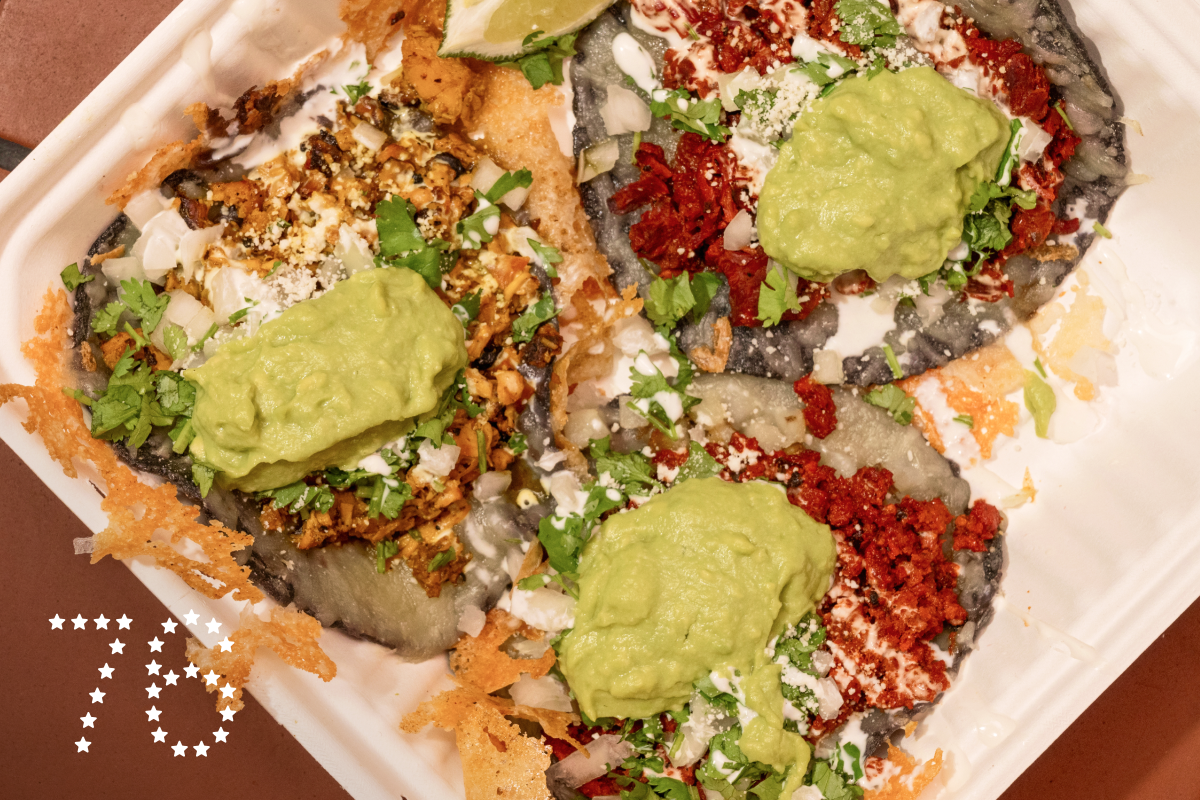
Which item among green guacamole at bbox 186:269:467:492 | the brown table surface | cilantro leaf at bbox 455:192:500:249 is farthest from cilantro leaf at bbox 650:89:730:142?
the brown table surface

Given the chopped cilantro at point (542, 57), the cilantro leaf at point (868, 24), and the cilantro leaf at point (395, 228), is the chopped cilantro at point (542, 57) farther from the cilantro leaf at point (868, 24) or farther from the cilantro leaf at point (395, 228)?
the cilantro leaf at point (868, 24)

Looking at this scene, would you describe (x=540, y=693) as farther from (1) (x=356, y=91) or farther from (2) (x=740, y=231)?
(1) (x=356, y=91)

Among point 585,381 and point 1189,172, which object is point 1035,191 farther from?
point 585,381

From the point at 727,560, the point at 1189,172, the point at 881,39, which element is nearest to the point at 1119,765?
the point at 727,560

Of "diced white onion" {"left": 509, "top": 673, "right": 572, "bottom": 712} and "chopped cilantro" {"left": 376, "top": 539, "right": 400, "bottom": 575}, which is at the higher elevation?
"chopped cilantro" {"left": 376, "top": 539, "right": 400, "bottom": 575}

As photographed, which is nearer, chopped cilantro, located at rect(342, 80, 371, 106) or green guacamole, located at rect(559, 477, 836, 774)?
green guacamole, located at rect(559, 477, 836, 774)

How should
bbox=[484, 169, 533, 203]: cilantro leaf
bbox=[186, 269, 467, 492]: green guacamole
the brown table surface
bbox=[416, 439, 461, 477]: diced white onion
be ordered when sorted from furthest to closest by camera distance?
the brown table surface
bbox=[484, 169, 533, 203]: cilantro leaf
bbox=[416, 439, 461, 477]: diced white onion
bbox=[186, 269, 467, 492]: green guacamole

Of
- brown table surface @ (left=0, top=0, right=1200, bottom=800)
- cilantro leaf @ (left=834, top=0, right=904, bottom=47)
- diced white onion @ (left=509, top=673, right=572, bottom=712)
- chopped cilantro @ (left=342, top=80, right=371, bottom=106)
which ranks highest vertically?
cilantro leaf @ (left=834, top=0, right=904, bottom=47)

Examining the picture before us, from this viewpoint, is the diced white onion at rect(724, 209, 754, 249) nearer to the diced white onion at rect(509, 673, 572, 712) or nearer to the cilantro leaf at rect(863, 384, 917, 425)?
the cilantro leaf at rect(863, 384, 917, 425)

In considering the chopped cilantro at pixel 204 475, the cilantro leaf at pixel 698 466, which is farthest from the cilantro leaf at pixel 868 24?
the chopped cilantro at pixel 204 475
